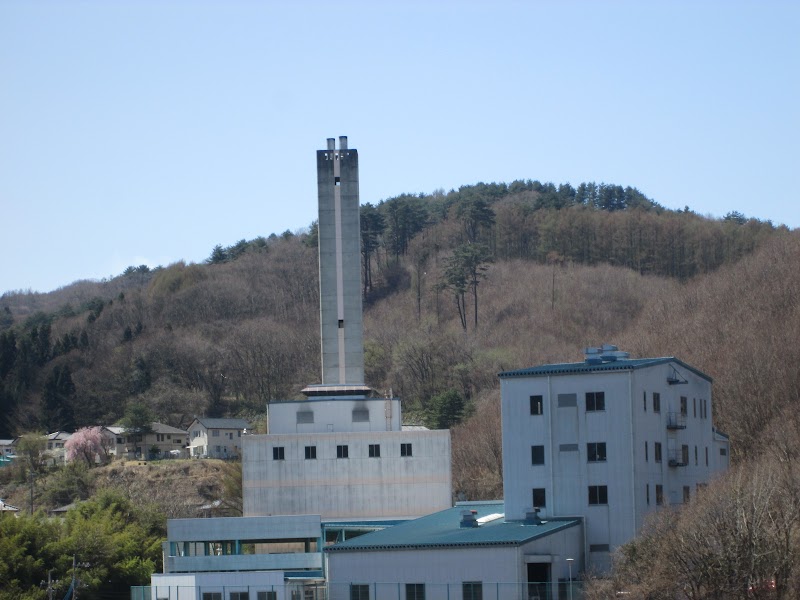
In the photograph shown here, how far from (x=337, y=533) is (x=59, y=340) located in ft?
314

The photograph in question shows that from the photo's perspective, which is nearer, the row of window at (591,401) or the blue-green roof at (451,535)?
the blue-green roof at (451,535)

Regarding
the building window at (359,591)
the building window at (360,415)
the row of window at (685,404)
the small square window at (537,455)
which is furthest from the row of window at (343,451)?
the building window at (359,591)

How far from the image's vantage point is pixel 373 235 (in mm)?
169000

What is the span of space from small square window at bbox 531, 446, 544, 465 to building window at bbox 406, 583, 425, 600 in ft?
25.6

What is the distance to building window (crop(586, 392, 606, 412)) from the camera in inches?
2047

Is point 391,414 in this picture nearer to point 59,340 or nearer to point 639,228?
point 59,340

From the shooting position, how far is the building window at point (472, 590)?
152 ft

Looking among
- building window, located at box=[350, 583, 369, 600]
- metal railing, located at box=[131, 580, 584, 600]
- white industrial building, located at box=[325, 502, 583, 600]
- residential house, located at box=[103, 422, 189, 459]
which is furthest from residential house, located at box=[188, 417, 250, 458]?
building window, located at box=[350, 583, 369, 600]

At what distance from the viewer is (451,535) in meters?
48.7

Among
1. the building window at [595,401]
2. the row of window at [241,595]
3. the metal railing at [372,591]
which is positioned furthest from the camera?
the building window at [595,401]

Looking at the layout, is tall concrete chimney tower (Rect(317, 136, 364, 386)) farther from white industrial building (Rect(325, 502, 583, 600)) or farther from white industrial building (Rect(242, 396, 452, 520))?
white industrial building (Rect(325, 502, 583, 600))

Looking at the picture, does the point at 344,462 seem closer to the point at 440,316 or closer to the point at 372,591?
the point at 372,591

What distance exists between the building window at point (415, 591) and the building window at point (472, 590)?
1.55 m

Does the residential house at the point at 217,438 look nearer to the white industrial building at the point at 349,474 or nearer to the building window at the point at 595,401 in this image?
the white industrial building at the point at 349,474
